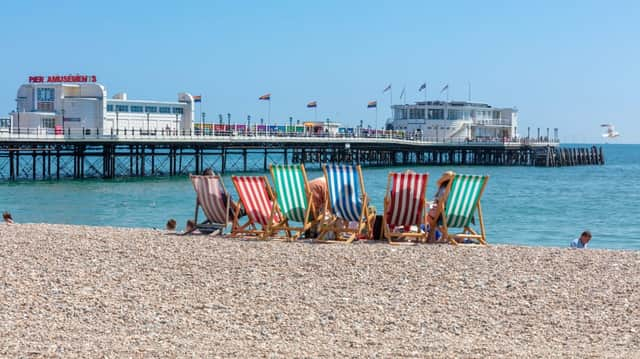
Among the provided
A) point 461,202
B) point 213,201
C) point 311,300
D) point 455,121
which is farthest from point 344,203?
point 455,121

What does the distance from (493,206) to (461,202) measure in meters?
19.5

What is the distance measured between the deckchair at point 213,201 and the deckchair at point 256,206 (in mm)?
188

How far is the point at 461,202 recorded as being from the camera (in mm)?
11008

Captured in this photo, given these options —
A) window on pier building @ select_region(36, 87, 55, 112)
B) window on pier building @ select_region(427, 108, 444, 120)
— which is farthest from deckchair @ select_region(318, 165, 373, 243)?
window on pier building @ select_region(427, 108, 444, 120)

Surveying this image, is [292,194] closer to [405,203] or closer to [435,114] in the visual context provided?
[405,203]

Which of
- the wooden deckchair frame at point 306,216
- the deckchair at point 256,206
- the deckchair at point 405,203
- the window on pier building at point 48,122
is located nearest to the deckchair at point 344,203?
the wooden deckchair frame at point 306,216

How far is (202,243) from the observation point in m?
10.4

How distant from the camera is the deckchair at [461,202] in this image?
10867 millimetres

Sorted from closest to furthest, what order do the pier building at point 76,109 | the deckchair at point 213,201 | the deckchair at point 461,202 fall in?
the deckchair at point 461,202
the deckchair at point 213,201
the pier building at point 76,109

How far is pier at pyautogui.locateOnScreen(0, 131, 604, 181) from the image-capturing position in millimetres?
40506

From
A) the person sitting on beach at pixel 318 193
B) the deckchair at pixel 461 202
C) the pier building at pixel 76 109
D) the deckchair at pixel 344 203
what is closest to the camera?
the deckchair at pixel 461 202

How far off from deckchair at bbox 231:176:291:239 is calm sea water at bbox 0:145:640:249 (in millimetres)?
8301

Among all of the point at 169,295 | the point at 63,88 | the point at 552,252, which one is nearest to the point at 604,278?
the point at 552,252

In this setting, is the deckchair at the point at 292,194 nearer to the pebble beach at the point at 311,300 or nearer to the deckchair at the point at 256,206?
the deckchair at the point at 256,206
